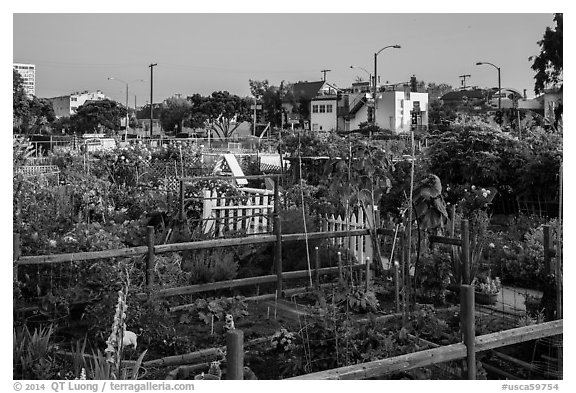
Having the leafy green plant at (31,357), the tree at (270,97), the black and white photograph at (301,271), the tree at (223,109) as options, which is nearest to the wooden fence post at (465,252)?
the black and white photograph at (301,271)

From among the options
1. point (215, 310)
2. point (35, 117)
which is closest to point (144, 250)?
point (215, 310)

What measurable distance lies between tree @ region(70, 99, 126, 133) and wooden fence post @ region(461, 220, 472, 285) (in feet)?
160

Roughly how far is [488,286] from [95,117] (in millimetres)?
50554

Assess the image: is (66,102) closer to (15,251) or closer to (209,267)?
(209,267)

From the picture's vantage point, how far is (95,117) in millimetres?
52938

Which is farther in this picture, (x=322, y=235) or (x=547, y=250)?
(x=322, y=235)

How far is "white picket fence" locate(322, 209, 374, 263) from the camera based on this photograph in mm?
6410

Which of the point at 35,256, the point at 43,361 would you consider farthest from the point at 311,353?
the point at 35,256

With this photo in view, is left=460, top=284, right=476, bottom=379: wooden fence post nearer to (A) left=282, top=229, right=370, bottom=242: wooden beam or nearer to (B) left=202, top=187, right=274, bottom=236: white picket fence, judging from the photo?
(A) left=282, top=229, right=370, bottom=242: wooden beam

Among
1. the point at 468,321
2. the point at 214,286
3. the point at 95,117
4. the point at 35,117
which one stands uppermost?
the point at 95,117

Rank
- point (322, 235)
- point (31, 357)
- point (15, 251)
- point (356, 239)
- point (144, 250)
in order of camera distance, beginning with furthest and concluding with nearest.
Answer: point (356, 239) → point (322, 235) → point (144, 250) → point (15, 251) → point (31, 357)

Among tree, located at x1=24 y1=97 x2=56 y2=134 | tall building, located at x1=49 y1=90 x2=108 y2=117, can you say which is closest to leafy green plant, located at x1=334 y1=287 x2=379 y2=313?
tree, located at x1=24 y1=97 x2=56 y2=134

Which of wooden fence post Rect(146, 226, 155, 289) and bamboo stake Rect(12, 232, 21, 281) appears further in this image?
wooden fence post Rect(146, 226, 155, 289)

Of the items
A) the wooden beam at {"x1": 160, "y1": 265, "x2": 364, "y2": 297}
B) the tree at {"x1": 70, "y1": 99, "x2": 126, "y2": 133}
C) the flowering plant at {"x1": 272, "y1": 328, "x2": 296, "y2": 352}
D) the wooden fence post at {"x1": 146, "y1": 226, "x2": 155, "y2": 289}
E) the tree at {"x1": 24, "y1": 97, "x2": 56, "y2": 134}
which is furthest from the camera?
the tree at {"x1": 70, "y1": 99, "x2": 126, "y2": 133}
